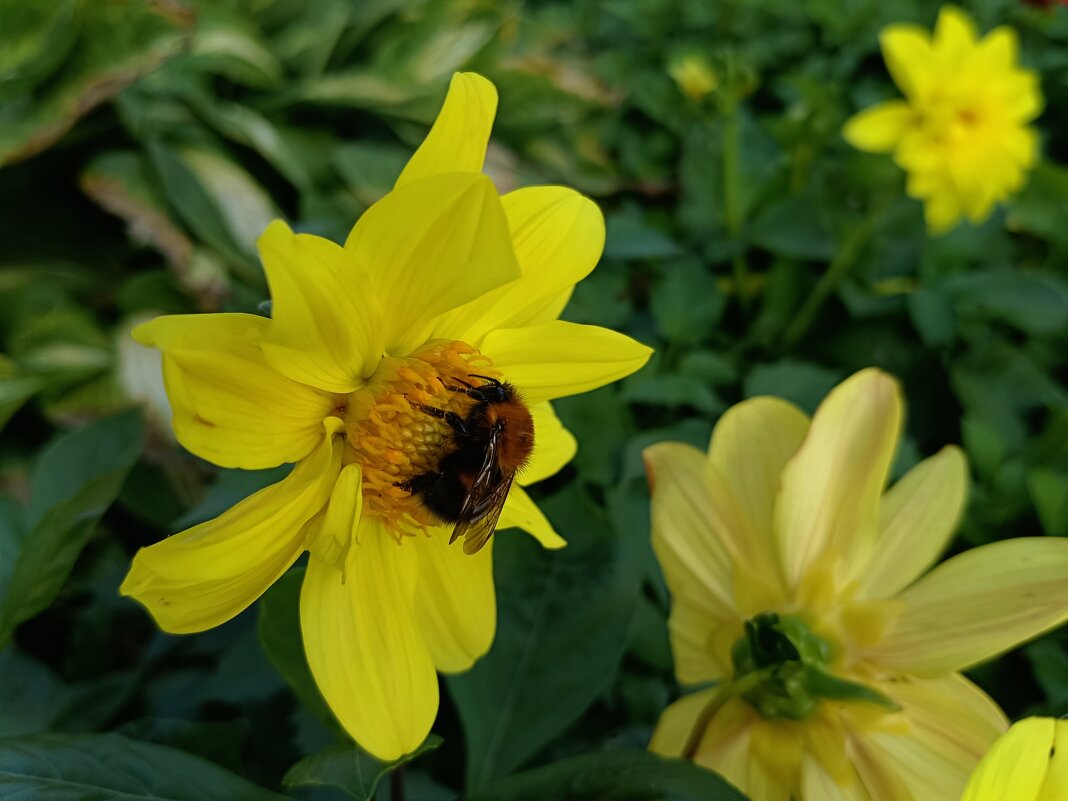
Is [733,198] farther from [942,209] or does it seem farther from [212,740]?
[212,740]

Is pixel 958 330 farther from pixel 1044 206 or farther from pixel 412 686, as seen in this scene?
pixel 412 686

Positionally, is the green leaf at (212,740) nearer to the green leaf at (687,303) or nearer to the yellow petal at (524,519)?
the yellow petal at (524,519)

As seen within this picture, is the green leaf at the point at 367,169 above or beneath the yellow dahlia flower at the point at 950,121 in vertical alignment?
beneath

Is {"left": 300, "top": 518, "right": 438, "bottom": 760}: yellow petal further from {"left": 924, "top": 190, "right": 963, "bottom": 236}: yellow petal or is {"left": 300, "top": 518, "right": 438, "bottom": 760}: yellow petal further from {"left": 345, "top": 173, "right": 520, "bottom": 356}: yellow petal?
{"left": 924, "top": 190, "right": 963, "bottom": 236}: yellow petal

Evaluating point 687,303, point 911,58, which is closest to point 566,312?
point 687,303

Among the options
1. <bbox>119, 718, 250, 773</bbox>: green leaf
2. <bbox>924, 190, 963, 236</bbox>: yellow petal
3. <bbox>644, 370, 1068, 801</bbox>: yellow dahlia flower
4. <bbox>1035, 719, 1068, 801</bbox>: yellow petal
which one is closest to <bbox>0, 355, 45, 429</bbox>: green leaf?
<bbox>119, 718, 250, 773</bbox>: green leaf

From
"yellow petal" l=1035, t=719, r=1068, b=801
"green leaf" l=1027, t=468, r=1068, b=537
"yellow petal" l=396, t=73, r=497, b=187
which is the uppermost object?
"yellow petal" l=396, t=73, r=497, b=187

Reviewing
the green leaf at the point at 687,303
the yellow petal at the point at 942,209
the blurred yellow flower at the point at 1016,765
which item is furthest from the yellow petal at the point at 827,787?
the yellow petal at the point at 942,209

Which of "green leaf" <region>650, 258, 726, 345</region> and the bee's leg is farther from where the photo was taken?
"green leaf" <region>650, 258, 726, 345</region>
